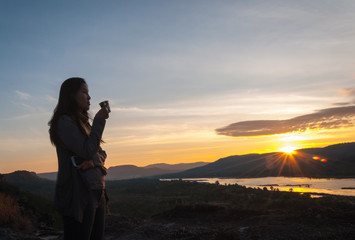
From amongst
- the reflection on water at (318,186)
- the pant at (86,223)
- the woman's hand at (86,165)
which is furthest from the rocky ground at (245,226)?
the reflection on water at (318,186)

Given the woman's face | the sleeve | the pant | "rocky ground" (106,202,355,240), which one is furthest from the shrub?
the sleeve

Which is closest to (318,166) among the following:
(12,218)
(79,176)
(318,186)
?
(318,186)

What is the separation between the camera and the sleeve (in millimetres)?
Result: 2273

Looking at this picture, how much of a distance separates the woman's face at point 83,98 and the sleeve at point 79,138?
0.22 metres

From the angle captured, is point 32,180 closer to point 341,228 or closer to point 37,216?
point 37,216

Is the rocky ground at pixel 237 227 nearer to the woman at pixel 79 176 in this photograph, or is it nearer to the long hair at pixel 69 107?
the woman at pixel 79 176

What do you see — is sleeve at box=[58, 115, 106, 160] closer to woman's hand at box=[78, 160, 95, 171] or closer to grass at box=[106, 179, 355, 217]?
woman's hand at box=[78, 160, 95, 171]

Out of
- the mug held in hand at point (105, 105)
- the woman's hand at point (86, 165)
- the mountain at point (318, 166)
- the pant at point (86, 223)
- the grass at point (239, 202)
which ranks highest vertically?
the mug held in hand at point (105, 105)

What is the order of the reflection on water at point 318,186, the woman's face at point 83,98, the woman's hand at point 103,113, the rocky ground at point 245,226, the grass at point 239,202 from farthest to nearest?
the reflection on water at point 318,186, the grass at point 239,202, the rocky ground at point 245,226, the woman's face at point 83,98, the woman's hand at point 103,113

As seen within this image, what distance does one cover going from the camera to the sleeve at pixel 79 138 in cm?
227

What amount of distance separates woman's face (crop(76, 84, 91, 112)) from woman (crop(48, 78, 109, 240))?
15cm

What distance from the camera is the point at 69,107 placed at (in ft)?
8.20

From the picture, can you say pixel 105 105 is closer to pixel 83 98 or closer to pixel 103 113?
pixel 103 113

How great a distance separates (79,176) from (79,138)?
0.29 m
